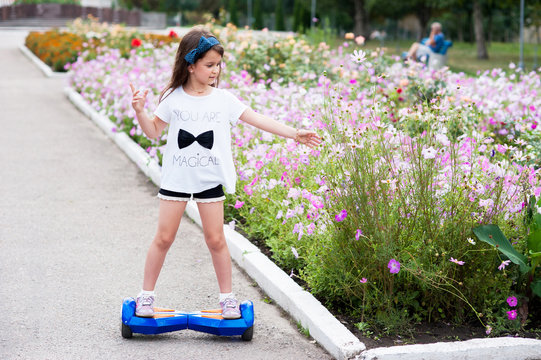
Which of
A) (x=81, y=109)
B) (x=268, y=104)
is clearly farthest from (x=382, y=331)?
(x=81, y=109)

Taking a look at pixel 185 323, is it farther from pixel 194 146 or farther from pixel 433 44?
pixel 433 44

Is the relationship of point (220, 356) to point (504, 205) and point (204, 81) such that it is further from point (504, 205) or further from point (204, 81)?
point (504, 205)

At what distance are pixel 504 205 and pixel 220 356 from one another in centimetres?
171

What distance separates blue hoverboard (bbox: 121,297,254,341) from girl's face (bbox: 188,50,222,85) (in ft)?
3.96

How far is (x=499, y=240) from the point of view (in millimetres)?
3725

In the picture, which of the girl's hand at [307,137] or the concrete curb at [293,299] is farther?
the girl's hand at [307,137]

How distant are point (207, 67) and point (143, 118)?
41 centimetres

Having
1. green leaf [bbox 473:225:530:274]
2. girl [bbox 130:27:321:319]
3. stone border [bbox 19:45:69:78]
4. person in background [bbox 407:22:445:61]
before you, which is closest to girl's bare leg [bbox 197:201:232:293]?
girl [bbox 130:27:321:319]

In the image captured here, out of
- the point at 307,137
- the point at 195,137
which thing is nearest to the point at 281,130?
the point at 307,137

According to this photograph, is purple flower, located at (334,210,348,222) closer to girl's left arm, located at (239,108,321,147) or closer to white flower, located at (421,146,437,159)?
girl's left arm, located at (239,108,321,147)

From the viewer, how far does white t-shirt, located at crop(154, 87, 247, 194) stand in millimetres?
3656

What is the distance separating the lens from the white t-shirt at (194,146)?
3.66 m

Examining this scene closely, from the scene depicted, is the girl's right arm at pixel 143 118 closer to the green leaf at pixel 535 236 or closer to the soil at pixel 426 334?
the soil at pixel 426 334

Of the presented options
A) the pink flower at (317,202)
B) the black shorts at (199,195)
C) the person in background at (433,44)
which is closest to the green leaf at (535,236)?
the pink flower at (317,202)
